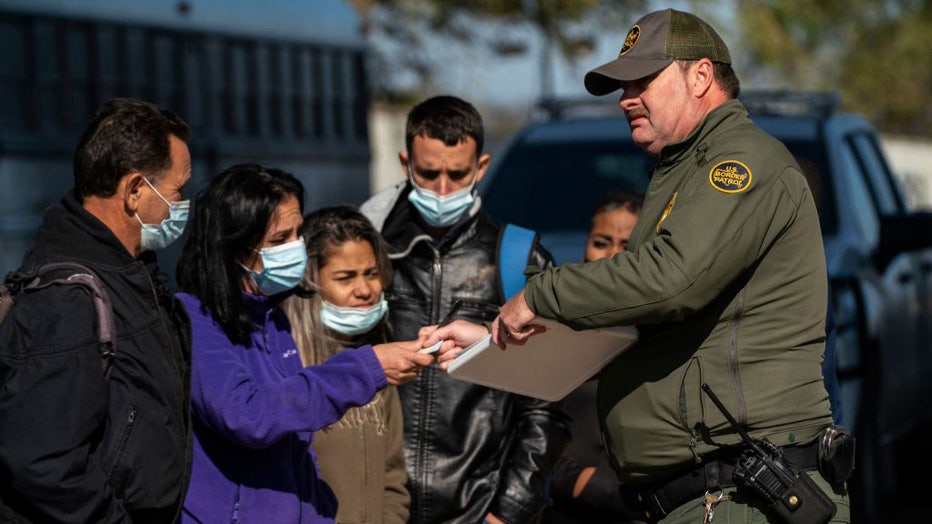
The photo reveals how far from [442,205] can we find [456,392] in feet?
1.86

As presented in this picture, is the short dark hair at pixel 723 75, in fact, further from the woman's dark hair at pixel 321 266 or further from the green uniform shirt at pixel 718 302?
the woman's dark hair at pixel 321 266

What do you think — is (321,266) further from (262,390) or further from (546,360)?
(546,360)

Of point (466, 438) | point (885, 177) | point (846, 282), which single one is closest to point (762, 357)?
point (466, 438)

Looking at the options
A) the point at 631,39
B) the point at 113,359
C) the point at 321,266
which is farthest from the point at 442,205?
the point at 113,359

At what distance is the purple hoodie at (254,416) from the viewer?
3.71 metres

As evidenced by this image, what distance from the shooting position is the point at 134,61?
1214 cm

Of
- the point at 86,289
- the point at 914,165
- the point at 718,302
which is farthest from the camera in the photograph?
the point at 914,165

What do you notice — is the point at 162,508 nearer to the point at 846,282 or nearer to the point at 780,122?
the point at 846,282

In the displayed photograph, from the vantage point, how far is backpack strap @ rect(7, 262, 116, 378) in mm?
3270

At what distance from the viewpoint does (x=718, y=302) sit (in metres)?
3.53

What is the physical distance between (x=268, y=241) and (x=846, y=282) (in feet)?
11.6

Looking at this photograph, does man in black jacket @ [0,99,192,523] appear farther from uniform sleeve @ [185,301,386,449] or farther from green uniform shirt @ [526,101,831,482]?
green uniform shirt @ [526,101,831,482]

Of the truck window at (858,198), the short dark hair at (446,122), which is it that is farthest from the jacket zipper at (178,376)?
the truck window at (858,198)

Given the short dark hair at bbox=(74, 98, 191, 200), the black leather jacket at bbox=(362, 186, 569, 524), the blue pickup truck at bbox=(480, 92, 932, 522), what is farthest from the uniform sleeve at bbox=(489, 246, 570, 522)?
the blue pickup truck at bbox=(480, 92, 932, 522)
